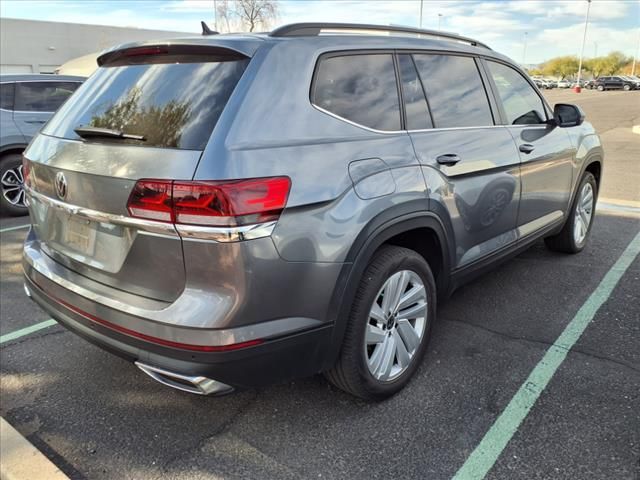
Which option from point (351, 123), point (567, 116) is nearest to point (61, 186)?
point (351, 123)

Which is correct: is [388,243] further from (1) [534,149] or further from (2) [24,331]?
(2) [24,331]

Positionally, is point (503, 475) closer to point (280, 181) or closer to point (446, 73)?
point (280, 181)

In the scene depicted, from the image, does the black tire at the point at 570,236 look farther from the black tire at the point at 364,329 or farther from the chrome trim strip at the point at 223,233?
the chrome trim strip at the point at 223,233

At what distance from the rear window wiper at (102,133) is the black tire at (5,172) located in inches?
208

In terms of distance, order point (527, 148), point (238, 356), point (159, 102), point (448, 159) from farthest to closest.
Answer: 1. point (527, 148)
2. point (448, 159)
3. point (159, 102)
4. point (238, 356)

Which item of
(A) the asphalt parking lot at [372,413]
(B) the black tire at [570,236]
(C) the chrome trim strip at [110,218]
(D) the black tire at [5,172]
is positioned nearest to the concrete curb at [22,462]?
(A) the asphalt parking lot at [372,413]

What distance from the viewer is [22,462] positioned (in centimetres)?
241

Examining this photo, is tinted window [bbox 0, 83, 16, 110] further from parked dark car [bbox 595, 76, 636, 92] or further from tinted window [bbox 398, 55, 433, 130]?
parked dark car [bbox 595, 76, 636, 92]

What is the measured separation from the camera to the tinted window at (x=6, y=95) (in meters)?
7.02

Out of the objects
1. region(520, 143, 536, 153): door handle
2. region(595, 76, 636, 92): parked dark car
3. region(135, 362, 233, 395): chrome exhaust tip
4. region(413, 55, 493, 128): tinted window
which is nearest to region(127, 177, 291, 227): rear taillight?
region(135, 362, 233, 395): chrome exhaust tip

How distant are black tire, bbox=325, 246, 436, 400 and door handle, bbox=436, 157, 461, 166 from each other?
52 centimetres

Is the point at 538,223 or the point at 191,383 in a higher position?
the point at 191,383

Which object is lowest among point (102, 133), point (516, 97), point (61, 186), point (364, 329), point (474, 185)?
point (364, 329)

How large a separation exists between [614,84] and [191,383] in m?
66.3
